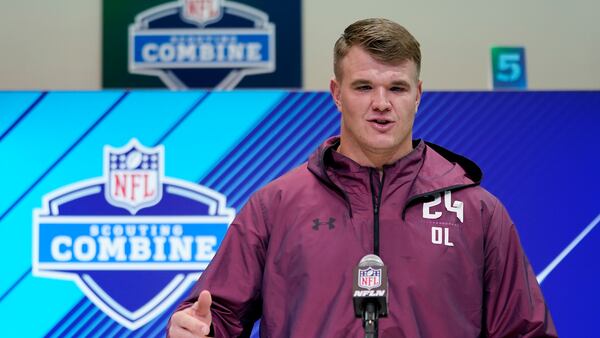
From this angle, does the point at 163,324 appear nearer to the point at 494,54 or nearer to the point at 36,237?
the point at 36,237

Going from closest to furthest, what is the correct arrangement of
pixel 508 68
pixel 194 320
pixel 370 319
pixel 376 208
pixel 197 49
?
pixel 370 319, pixel 194 320, pixel 376 208, pixel 508 68, pixel 197 49

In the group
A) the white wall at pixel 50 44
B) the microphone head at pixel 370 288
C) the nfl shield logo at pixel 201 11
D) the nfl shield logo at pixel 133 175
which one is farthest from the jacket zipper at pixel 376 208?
the white wall at pixel 50 44

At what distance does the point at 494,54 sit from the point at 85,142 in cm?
163

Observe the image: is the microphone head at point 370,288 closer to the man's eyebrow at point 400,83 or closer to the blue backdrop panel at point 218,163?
the man's eyebrow at point 400,83

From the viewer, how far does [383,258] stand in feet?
5.41

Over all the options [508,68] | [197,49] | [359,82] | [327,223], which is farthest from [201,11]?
[327,223]

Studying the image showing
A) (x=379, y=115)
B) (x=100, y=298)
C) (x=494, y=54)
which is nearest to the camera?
(x=379, y=115)

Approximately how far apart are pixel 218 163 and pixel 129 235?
1.30ft

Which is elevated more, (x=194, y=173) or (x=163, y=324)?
(x=194, y=173)

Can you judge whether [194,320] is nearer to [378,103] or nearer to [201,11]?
[378,103]

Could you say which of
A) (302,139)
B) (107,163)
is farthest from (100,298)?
(302,139)

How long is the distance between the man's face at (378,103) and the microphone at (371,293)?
395 millimetres

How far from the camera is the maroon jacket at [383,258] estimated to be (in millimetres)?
1632

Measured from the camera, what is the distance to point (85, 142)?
3.11 metres
